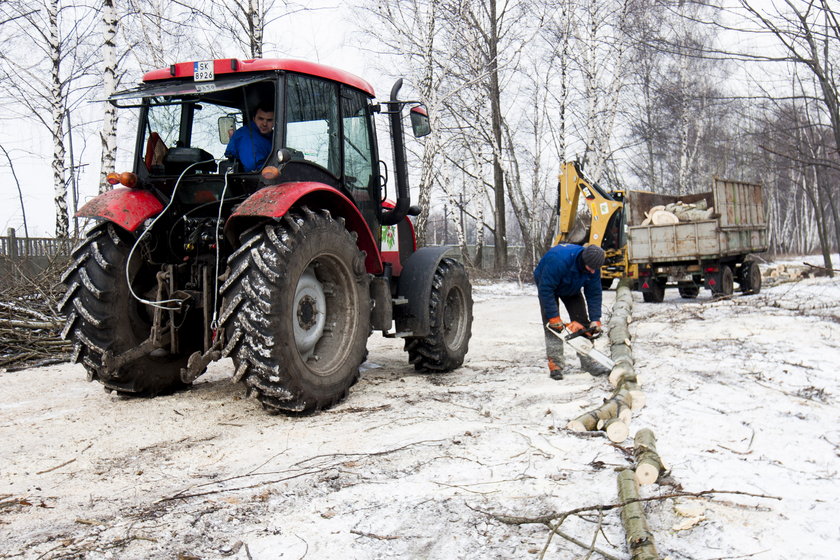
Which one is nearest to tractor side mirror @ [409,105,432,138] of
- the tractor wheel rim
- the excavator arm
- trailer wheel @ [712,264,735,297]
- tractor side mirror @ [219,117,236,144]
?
tractor side mirror @ [219,117,236,144]

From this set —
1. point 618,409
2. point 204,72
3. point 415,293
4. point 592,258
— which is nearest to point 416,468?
point 618,409

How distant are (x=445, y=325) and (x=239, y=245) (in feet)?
8.50

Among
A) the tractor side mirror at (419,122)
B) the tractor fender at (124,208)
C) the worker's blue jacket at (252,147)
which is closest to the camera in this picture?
the tractor fender at (124,208)

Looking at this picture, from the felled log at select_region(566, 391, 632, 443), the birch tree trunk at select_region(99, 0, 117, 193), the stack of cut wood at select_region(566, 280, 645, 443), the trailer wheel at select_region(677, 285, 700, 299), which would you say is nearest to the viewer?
the stack of cut wood at select_region(566, 280, 645, 443)

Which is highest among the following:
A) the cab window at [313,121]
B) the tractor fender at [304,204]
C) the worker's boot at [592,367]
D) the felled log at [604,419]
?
the cab window at [313,121]

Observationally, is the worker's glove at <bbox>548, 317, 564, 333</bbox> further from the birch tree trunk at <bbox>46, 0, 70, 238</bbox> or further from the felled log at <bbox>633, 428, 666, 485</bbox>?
the birch tree trunk at <bbox>46, 0, 70, 238</bbox>

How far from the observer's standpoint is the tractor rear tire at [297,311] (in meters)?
4.36

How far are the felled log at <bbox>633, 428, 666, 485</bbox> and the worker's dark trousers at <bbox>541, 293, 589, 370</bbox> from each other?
9.37ft

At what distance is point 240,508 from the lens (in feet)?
9.73

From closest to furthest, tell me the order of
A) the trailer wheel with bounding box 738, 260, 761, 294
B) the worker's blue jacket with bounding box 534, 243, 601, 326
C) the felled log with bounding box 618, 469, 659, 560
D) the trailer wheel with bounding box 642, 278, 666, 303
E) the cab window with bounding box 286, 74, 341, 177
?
the felled log with bounding box 618, 469, 659, 560, the cab window with bounding box 286, 74, 341, 177, the worker's blue jacket with bounding box 534, 243, 601, 326, the trailer wheel with bounding box 642, 278, 666, 303, the trailer wheel with bounding box 738, 260, 761, 294

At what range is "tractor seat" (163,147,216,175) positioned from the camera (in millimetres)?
5219

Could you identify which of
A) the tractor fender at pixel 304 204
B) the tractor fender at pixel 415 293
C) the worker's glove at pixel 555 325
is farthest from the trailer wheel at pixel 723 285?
the tractor fender at pixel 304 204

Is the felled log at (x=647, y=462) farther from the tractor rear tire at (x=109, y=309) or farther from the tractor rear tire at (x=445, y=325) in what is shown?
the tractor rear tire at (x=109, y=309)

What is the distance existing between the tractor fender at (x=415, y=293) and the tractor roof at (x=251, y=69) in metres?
1.76
